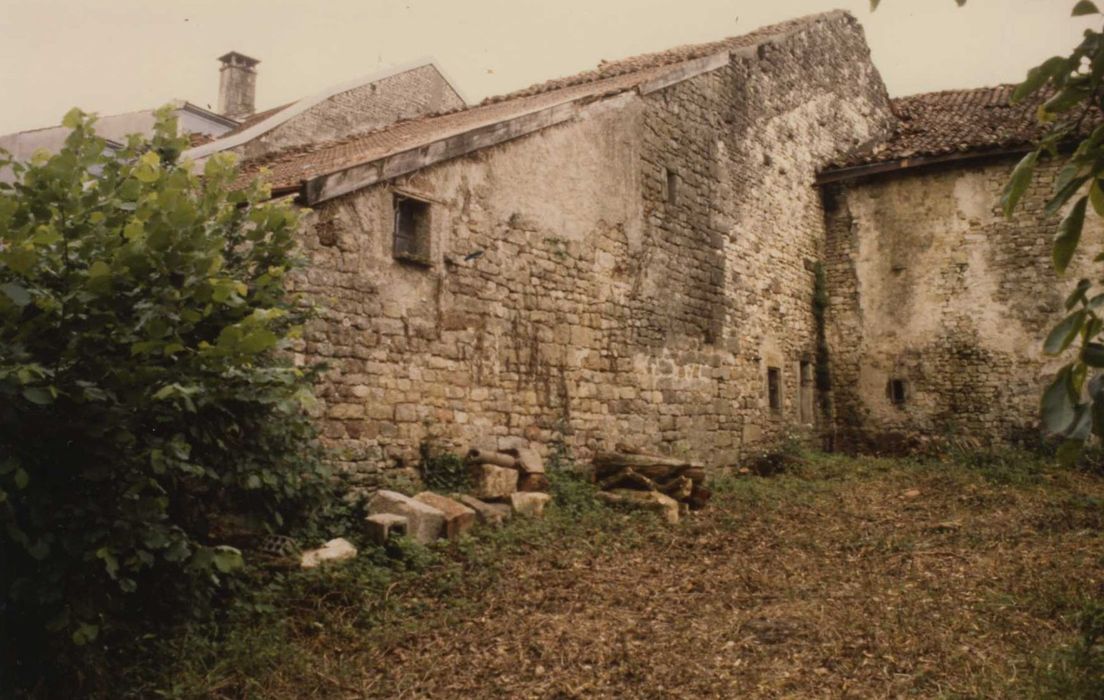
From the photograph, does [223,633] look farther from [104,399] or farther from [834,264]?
[834,264]

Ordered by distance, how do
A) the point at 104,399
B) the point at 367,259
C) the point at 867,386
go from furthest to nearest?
the point at 867,386
the point at 367,259
the point at 104,399

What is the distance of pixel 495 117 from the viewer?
9.98 m

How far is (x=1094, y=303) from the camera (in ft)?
5.77

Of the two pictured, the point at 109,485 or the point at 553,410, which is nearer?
the point at 109,485

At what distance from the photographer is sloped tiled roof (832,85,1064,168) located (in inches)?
503

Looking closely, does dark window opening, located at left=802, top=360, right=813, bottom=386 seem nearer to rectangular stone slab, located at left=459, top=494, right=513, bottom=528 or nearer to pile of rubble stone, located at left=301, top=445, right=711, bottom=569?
pile of rubble stone, located at left=301, top=445, right=711, bottom=569

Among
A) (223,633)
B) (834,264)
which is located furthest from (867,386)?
(223,633)

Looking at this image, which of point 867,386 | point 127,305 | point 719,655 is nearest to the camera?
point 127,305

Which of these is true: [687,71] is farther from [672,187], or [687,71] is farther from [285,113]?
[285,113]

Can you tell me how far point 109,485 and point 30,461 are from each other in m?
0.35

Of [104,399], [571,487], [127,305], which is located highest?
[127,305]

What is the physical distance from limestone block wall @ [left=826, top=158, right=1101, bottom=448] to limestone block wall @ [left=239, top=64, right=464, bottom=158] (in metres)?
8.30

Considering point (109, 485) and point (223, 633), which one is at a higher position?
point (109, 485)

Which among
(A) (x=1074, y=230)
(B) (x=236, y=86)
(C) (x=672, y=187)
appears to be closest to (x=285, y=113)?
(B) (x=236, y=86)
